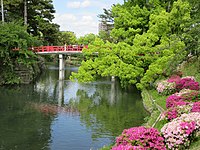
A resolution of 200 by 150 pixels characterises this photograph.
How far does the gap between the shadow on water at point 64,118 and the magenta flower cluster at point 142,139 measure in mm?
4210

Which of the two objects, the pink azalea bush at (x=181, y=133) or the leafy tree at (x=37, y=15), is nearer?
the pink azalea bush at (x=181, y=133)

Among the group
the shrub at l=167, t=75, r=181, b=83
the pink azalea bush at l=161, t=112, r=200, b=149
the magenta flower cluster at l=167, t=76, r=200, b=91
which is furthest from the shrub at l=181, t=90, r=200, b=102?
the shrub at l=167, t=75, r=181, b=83

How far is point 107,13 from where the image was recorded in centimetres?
5253

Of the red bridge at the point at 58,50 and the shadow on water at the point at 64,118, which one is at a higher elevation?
the red bridge at the point at 58,50

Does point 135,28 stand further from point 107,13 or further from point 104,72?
point 107,13

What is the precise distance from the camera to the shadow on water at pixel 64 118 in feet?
50.1

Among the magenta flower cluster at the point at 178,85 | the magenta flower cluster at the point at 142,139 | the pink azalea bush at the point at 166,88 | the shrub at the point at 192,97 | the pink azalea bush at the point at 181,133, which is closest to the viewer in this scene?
the magenta flower cluster at the point at 142,139

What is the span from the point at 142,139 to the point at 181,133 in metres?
1.44

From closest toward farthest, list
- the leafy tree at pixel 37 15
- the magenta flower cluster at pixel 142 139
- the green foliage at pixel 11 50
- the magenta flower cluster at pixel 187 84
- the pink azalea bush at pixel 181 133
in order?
1. the magenta flower cluster at pixel 142 139
2. the pink azalea bush at pixel 181 133
3. the magenta flower cluster at pixel 187 84
4. the green foliage at pixel 11 50
5. the leafy tree at pixel 37 15

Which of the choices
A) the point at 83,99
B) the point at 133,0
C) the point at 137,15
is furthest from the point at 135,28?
the point at 83,99

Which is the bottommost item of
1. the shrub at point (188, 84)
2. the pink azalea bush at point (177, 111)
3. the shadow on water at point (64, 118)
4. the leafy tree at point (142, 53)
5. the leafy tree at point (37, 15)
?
the shadow on water at point (64, 118)

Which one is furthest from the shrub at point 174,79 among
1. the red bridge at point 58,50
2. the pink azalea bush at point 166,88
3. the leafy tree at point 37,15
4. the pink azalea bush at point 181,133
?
the leafy tree at point 37,15

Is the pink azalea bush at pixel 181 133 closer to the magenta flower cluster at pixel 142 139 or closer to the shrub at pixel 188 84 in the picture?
the magenta flower cluster at pixel 142 139

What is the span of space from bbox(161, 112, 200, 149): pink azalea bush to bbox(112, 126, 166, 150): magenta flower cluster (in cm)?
29
